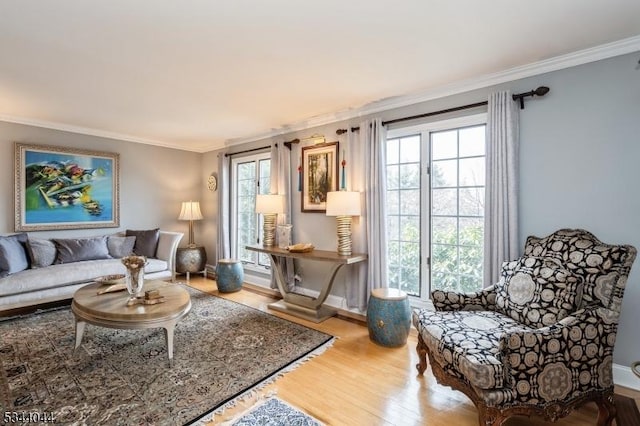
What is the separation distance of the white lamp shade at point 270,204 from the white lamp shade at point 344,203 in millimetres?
965

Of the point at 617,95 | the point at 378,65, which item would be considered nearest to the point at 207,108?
the point at 378,65

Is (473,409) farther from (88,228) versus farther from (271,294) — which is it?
(88,228)

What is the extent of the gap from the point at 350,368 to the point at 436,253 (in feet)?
4.65

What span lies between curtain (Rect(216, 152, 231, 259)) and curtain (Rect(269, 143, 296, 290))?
120 centimetres

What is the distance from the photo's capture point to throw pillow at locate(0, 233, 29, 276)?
11.2 ft

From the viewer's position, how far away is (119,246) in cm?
448

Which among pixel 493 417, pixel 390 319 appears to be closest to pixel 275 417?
pixel 493 417

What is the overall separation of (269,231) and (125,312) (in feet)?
6.91

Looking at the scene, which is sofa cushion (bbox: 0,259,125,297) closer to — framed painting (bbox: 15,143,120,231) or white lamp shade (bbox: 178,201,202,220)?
framed painting (bbox: 15,143,120,231)

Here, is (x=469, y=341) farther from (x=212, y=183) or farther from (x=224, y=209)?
(x=212, y=183)

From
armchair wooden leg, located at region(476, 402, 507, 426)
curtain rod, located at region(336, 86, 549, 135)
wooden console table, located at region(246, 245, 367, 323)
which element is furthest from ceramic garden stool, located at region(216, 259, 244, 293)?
armchair wooden leg, located at region(476, 402, 507, 426)

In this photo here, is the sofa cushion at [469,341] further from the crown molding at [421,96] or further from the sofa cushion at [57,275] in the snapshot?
the sofa cushion at [57,275]

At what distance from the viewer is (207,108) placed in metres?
3.59

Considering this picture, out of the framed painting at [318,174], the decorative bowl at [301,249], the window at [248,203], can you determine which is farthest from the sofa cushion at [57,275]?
the framed painting at [318,174]
